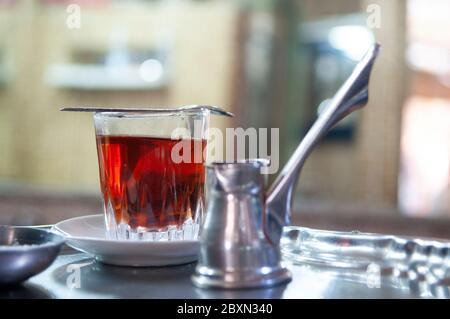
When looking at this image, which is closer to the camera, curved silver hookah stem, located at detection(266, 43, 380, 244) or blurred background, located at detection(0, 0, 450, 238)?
curved silver hookah stem, located at detection(266, 43, 380, 244)

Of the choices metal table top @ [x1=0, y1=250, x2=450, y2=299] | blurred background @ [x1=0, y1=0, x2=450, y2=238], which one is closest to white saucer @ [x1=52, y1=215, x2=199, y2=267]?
metal table top @ [x1=0, y1=250, x2=450, y2=299]

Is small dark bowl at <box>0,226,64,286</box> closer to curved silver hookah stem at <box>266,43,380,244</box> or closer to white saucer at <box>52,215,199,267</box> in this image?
white saucer at <box>52,215,199,267</box>

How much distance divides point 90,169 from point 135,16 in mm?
738

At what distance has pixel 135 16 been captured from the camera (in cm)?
286

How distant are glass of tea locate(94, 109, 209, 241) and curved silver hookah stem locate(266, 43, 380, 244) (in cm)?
12

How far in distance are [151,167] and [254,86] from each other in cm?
206

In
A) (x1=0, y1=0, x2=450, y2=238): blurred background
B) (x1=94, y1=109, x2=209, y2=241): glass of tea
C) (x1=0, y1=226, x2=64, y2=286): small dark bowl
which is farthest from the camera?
(x1=0, y1=0, x2=450, y2=238): blurred background

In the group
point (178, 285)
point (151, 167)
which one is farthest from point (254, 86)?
point (178, 285)

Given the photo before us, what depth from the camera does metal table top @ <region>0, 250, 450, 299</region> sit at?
0.48 m

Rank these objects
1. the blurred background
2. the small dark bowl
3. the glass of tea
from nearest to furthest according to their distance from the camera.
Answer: the small dark bowl → the glass of tea → the blurred background

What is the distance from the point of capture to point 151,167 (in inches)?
25.0

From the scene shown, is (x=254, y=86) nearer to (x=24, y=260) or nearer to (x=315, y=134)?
(x=315, y=134)

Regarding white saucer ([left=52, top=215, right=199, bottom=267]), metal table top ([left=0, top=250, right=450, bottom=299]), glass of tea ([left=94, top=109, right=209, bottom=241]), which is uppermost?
glass of tea ([left=94, top=109, right=209, bottom=241])

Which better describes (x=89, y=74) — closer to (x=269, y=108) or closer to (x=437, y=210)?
(x=269, y=108)
